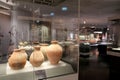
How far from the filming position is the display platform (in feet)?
4.69

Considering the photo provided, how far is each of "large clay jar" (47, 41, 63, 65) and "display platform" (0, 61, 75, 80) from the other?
0.24ft

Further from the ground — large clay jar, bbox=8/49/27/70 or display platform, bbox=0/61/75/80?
large clay jar, bbox=8/49/27/70

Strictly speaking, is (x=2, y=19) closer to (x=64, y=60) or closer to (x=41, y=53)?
(x=41, y=53)

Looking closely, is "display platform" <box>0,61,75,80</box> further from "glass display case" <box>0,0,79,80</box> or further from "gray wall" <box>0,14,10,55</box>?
"gray wall" <box>0,14,10,55</box>

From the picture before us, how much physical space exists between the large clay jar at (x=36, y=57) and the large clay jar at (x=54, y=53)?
142 millimetres

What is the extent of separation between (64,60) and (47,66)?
1.25ft

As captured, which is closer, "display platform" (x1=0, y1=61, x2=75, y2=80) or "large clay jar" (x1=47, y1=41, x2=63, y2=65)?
"display platform" (x1=0, y1=61, x2=75, y2=80)

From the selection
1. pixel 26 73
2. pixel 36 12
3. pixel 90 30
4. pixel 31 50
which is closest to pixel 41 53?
pixel 31 50

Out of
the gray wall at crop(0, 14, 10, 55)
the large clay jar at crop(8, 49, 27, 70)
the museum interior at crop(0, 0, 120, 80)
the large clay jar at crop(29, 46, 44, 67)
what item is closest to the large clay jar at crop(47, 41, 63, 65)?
the museum interior at crop(0, 0, 120, 80)

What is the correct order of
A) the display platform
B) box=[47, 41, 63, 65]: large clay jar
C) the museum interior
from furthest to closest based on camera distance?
1. box=[47, 41, 63, 65]: large clay jar
2. the museum interior
3. the display platform

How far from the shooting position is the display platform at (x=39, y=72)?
143 centimetres

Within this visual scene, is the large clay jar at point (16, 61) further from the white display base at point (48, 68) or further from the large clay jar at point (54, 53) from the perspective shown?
Result: the large clay jar at point (54, 53)

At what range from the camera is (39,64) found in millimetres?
1705

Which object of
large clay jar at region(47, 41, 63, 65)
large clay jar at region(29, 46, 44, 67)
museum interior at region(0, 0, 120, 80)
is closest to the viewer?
museum interior at region(0, 0, 120, 80)
